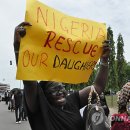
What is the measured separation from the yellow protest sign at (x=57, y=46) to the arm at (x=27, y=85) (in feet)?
0.16

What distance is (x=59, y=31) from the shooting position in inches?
184

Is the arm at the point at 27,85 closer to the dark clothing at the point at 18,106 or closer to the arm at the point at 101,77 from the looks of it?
the arm at the point at 101,77

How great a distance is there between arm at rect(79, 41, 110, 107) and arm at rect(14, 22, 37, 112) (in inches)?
22.0

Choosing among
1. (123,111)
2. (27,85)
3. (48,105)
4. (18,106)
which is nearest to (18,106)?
(18,106)

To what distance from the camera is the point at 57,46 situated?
4660 mm

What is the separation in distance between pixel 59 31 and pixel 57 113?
729mm

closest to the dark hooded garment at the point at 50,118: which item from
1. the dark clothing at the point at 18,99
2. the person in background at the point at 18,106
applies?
the person in background at the point at 18,106

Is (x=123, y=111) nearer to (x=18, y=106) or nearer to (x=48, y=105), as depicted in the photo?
(x=48, y=105)

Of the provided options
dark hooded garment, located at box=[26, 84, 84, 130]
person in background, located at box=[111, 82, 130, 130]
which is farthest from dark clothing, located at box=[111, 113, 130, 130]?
dark hooded garment, located at box=[26, 84, 84, 130]

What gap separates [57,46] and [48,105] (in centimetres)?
53

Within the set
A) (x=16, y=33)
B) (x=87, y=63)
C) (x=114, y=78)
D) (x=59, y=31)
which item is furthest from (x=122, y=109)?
(x=114, y=78)

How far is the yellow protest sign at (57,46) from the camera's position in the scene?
4.46 metres

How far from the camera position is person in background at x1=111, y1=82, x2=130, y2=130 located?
599cm

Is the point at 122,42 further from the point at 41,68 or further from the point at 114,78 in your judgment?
the point at 41,68
